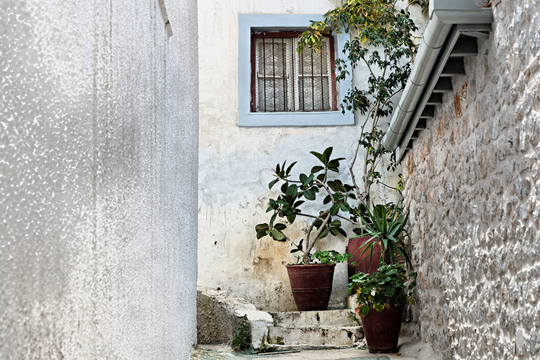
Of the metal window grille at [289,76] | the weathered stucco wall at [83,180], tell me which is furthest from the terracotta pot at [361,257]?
the weathered stucco wall at [83,180]

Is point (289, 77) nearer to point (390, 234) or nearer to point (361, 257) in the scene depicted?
point (361, 257)

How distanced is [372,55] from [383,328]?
3545mm

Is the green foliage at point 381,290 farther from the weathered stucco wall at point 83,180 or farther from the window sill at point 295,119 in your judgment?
the weathered stucco wall at point 83,180

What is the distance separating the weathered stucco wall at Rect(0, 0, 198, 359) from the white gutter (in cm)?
151

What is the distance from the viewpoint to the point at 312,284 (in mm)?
6527

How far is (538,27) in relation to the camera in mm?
2381

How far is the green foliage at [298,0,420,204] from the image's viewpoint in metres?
6.84

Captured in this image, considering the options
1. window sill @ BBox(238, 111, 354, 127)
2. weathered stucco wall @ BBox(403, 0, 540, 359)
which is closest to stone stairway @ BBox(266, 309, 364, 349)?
weathered stucco wall @ BBox(403, 0, 540, 359)

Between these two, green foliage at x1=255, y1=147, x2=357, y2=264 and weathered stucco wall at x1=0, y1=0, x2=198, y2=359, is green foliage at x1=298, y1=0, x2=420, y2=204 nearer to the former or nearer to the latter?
green foliage at x1=255, y1=147, x2=357, y2=264

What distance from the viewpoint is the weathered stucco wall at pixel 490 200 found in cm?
255

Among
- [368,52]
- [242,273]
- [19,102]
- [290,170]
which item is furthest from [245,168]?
[19,102]

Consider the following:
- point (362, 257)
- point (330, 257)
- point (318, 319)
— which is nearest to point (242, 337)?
point (318, 319)

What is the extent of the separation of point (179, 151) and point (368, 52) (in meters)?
4.70

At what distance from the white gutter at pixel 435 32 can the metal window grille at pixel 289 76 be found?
3153 millimetres
